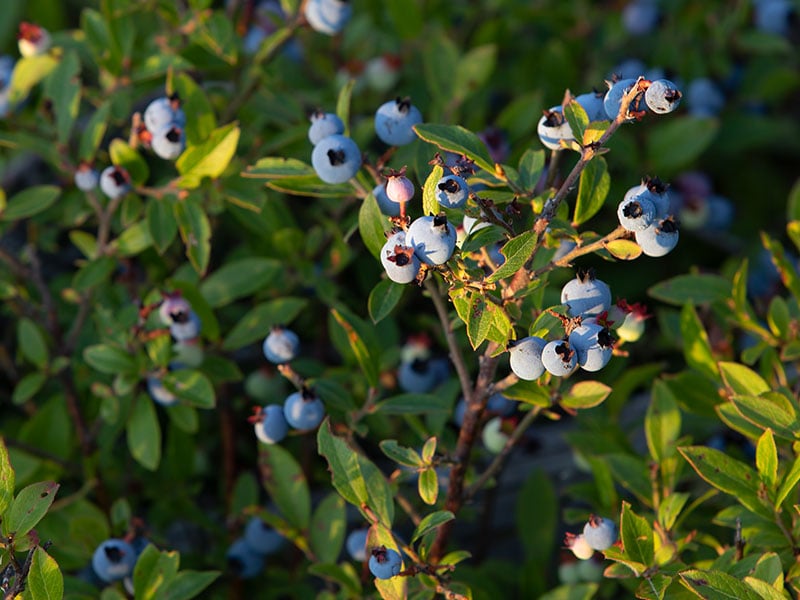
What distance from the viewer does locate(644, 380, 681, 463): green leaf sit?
177cm

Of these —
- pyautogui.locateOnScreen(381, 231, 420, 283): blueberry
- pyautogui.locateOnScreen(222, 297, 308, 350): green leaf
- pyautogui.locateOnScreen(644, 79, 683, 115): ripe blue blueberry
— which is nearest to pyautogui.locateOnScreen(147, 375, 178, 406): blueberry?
pyautogui.locateOnScreen(222, 297, 308, 350): green leaf

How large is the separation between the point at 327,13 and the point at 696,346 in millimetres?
1052

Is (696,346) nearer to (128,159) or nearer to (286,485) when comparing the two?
(286,485)

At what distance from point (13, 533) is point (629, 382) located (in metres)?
1.30

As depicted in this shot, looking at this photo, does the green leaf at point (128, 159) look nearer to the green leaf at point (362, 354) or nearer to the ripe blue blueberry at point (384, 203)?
the green leaf at point (362, 354)

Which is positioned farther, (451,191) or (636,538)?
(636,538)

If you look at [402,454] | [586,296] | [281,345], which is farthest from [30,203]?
[586,296]

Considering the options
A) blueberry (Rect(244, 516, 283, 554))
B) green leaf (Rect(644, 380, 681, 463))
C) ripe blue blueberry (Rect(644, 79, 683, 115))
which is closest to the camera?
ripe blue blueberry (Rect(644, 79, 683, 115))

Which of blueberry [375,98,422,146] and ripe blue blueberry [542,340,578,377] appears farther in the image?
blueberry [375,98,422,146]

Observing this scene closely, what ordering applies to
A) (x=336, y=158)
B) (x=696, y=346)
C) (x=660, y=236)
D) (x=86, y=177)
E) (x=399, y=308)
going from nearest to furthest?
(x=660, y=236) → (x=336, y=158) → (x=696, y=346) → (x=86, y=177) → (x=399, y=308)

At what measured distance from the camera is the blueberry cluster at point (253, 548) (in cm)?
198

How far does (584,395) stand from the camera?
1562 millimetres

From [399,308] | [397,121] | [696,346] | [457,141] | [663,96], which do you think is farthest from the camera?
[399,308]

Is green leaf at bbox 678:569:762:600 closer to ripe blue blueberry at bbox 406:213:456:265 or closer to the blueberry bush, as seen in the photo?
the blueberry bush
